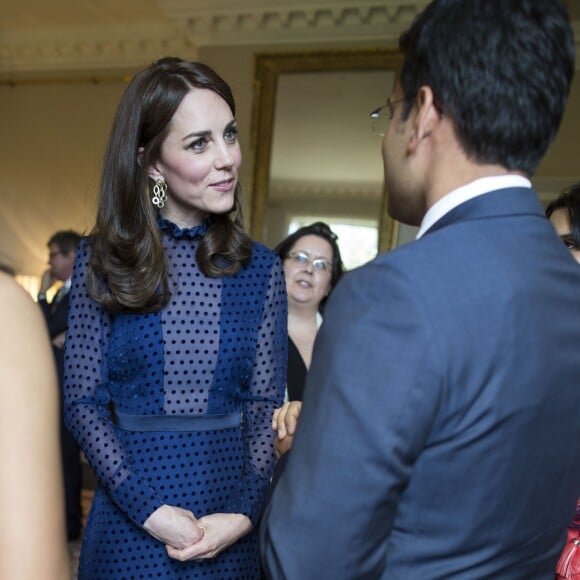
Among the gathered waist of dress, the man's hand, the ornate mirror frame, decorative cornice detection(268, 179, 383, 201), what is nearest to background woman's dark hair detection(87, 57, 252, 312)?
the gathered waist of dress

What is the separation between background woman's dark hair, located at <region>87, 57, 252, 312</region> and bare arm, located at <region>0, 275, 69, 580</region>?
3.23ft

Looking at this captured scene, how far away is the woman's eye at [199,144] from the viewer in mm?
1638

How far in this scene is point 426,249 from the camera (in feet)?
2.93

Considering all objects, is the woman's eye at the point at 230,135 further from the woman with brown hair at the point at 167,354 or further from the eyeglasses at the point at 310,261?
the eyeglasses at the point at 310,261

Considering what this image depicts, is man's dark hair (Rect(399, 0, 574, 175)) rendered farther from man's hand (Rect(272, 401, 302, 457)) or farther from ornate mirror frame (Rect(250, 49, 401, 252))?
ornate mirror frame (Rect(250, 49, 401, 252))

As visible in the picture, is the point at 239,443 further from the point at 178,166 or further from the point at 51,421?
the point at 51,421

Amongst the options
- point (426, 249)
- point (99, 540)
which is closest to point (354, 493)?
point (426, 249)

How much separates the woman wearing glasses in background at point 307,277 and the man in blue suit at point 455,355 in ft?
6.54

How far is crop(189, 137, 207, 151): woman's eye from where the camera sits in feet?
5.37

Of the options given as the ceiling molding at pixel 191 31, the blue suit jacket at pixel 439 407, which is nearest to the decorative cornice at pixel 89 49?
the ceiling molding at pixel 191 31

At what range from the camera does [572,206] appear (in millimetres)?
1963

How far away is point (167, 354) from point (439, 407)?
90 cm

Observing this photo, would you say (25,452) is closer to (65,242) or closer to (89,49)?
(65,242)

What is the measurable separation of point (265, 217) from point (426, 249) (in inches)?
184
